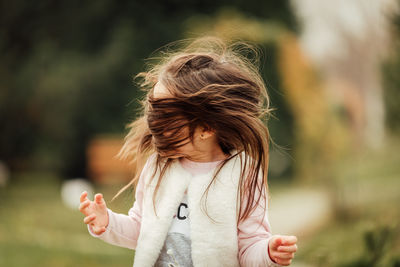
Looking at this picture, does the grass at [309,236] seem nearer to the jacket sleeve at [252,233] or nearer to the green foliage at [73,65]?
the jacket sleeve at [252,233]

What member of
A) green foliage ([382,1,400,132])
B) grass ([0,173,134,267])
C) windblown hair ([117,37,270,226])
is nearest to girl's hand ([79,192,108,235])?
windblown hair ([117,37,270,226])

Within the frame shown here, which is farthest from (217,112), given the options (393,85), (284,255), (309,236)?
(309,236)

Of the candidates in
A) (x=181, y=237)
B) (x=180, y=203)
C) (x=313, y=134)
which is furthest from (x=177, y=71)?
(x=313, y=134)

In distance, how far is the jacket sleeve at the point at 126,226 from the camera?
6.15 feet

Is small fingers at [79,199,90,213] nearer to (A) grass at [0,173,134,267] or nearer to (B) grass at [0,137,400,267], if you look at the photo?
(B) grass at [0,137,400,267]

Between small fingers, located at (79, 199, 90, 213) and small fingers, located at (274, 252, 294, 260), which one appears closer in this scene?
small fingers, located at (274, 252, 294, 260)

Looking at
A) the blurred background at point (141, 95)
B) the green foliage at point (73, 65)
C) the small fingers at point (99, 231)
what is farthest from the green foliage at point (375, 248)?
the green foliage at point (73, 65)

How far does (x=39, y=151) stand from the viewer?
Answer: 9.66m

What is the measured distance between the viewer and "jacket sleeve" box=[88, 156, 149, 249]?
188 centimetres

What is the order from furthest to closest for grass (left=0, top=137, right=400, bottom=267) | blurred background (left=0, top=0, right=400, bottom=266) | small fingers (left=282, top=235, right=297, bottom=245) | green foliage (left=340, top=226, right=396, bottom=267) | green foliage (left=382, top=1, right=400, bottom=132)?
blurred background (left=0, top=0, right=400, bottom=266) → green foliage (left=382, top=1, right=400, bottom=132) → grass (left=0, top=137, right=400, bottom=267) → green foliage (left=340, top=226, right=396, bottom=267) → small fingers (left=282, top=235, right=297, bottom=245)

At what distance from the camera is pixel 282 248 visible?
1.58m

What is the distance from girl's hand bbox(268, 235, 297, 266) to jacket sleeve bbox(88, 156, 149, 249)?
579 millimetres

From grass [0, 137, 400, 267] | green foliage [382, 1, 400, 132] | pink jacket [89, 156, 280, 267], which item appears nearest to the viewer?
pink jacket [89, 156, 280, 267]

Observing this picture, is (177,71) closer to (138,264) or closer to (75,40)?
(138,264)
